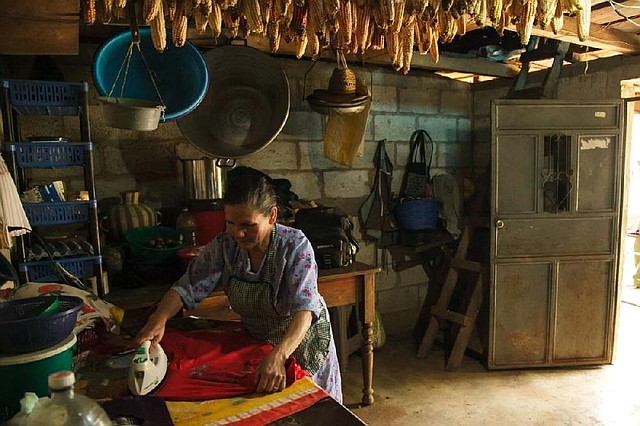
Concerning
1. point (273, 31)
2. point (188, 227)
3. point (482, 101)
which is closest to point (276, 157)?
point (188, 227)

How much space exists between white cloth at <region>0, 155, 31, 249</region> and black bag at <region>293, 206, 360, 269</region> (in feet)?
5.56

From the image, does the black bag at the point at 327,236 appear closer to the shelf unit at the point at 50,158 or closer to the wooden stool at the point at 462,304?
the wooden stool at the point at 462,304

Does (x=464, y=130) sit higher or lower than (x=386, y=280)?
higher

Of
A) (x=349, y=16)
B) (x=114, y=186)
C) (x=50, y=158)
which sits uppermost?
(x=349, y=16)

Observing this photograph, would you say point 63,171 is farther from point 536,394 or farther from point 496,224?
point 536,394

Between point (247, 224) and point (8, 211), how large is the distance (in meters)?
0.94

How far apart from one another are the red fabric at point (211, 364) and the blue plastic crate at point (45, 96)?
4.32ft

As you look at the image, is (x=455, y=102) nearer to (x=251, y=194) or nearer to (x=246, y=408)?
(x=251, y=194)

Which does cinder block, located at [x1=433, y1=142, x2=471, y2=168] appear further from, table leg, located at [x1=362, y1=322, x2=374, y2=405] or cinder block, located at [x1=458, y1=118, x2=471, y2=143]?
table leg, located at [x1=362, y1=322, x2=374, y2=405]

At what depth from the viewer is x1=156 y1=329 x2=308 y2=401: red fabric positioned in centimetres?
136

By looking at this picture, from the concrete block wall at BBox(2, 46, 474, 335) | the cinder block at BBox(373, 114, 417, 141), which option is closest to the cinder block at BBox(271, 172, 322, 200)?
the concrete block wall at BBox(2, 46, 474, 335)

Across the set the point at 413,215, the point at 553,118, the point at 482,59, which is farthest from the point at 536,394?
the point at 482,59

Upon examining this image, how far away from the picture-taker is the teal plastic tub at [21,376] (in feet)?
3.73

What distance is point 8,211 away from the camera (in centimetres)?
184
